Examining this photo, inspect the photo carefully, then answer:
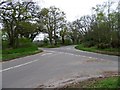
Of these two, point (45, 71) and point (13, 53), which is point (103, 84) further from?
point (13, 53)

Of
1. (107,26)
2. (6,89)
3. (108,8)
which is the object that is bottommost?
(6,89)

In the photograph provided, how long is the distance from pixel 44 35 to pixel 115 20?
5568cm

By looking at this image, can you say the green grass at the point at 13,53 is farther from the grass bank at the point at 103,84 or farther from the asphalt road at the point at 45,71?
the grass bank at the point at 103,84

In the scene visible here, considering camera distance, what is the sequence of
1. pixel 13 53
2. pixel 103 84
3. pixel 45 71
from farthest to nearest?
pixel 13 53, pixel 45 71, pixel 103 84

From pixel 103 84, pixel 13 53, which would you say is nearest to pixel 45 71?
pixel 103 84

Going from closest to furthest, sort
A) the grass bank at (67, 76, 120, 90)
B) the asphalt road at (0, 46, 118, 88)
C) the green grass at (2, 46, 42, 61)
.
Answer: the grass bank at (67, 76, 120, 90) → the asphalt road at (0, 46, 118, 88) → the green grass at (2, 46, 42, 61)

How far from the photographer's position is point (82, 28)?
104 m

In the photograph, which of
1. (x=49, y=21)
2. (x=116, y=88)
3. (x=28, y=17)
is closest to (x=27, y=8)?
(x=28, y=17)

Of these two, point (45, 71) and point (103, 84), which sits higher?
point (103, 84)

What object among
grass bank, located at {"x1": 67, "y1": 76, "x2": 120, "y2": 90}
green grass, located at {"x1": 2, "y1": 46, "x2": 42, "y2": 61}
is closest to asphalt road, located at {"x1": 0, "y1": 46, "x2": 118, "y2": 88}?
grass bank, located at {"x1": 67, "y1": 76, "x2": 120, "y2": 90}

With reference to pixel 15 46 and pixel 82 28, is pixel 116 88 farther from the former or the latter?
pixel 82 28

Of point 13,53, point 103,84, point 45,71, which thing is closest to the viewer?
→ point 103,84

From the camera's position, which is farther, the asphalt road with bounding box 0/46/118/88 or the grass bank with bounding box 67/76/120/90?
the asphalt road with bounding box 0/46/118/88

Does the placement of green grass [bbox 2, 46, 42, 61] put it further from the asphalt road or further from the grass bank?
the grass bank
